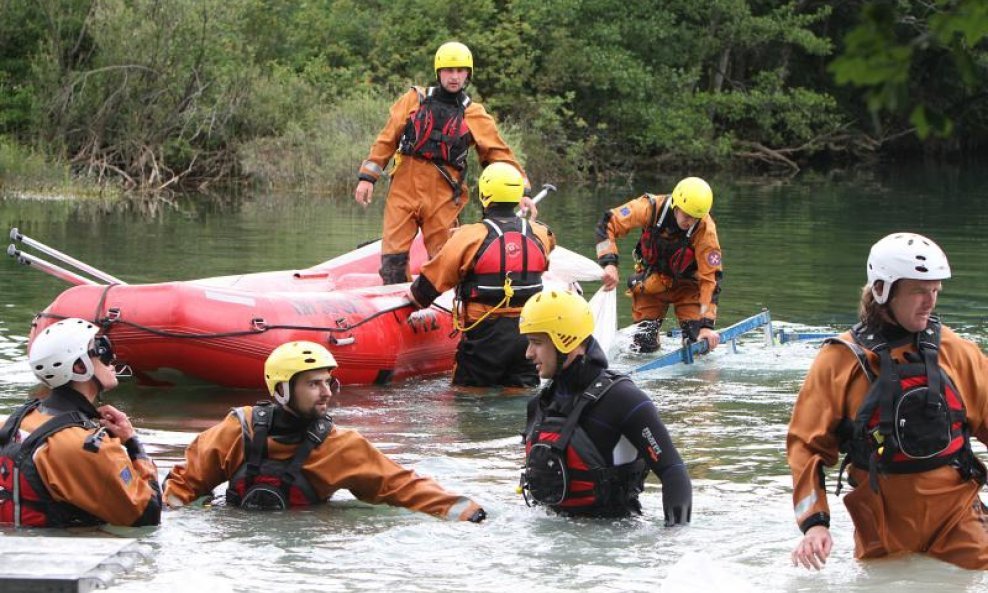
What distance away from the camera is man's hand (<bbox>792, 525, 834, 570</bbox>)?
15.3 feet

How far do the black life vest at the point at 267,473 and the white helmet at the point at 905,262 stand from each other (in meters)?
2.27

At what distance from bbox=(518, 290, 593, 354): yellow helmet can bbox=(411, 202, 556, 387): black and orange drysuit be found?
3.42 metres

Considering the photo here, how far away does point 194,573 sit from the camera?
554 centimetres

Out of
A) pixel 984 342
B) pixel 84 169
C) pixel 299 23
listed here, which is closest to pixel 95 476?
pixel 984 342

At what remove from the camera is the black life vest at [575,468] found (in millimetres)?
5680

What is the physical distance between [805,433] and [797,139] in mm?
33249

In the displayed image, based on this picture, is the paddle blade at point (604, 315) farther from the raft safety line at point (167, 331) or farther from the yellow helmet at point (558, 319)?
the yellow helmet at point (558, 319)

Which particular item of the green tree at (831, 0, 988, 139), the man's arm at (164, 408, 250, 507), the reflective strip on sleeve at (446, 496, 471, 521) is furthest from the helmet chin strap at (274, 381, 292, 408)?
the green tree at (831, 0, 988, 139)

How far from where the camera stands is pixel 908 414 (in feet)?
15.4

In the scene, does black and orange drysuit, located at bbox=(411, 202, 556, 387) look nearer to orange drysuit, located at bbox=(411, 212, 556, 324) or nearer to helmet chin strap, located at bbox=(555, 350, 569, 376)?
orange drysuit, located at bbox=(411, 212, 556, 324)

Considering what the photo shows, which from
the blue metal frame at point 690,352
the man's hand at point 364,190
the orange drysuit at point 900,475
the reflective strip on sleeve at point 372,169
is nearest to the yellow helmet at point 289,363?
the orange drysuit at point 900,475

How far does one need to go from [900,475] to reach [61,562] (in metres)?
2.65

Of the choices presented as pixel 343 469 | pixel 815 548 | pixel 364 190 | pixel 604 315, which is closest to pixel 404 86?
pixel 364 190

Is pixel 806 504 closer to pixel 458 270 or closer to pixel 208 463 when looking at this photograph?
pixel 208 463
